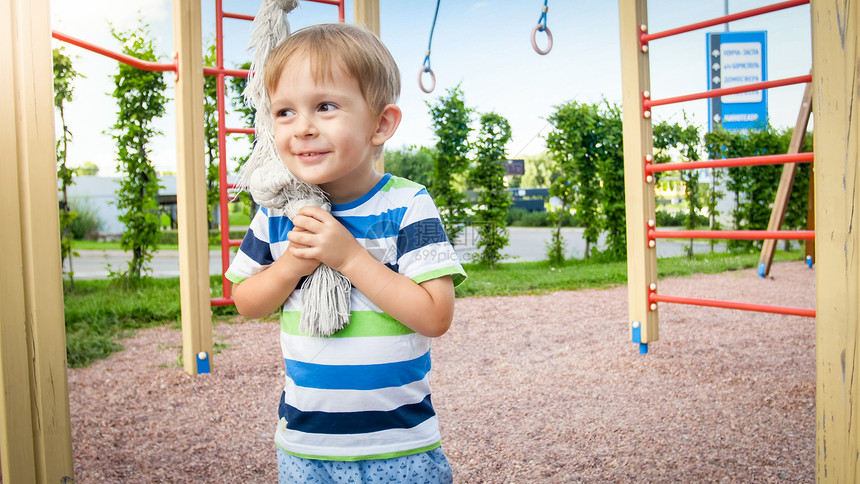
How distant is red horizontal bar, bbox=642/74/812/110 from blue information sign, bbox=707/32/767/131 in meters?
8.24

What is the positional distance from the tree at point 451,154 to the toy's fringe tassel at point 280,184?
6172 millimetres

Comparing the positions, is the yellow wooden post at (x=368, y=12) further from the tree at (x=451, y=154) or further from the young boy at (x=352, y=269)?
the tree at (x=451, y=154)

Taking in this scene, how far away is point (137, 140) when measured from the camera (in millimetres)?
5141

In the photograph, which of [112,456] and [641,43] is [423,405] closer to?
[112,456]

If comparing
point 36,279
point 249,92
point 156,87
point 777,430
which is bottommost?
A: point 777,430

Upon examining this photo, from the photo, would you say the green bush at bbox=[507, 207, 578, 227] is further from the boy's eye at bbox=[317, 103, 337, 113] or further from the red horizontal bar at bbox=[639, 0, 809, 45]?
the boy's eye at bbox=[317, 103, 337, 113]

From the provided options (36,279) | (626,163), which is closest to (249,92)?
(36,279)

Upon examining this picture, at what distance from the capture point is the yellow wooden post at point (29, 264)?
110cm

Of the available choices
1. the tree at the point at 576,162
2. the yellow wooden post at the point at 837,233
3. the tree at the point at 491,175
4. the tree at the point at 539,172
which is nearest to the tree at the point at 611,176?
the tree at the point at 576,162

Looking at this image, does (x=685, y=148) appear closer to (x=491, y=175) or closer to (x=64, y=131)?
(x=491, y=175)

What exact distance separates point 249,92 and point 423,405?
0.58 metres

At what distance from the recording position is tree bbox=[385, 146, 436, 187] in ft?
27.8

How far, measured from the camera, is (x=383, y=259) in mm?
964

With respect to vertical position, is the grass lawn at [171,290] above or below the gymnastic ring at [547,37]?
below
